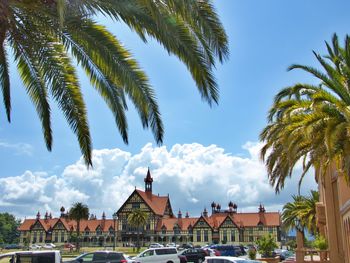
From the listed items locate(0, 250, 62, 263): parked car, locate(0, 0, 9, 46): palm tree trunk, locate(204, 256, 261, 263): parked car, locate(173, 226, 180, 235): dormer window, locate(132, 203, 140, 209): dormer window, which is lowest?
locate(204, 256, 261, 263): parked car

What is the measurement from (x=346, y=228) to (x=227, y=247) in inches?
1192

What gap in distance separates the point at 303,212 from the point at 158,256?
21.8m

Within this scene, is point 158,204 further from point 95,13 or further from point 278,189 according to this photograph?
point 95,13

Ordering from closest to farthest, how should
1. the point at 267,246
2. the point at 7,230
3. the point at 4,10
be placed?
the point at 4,10, the point at 267,246, the point at 7,230

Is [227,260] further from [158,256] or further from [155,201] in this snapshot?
[155,201]

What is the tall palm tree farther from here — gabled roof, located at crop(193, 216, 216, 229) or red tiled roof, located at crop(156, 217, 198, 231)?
red tiled roof, located at crop(156, 217, 198, 231)

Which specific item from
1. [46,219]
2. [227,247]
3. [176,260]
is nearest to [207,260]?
[176,260]

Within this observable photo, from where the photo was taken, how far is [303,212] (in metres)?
48.7

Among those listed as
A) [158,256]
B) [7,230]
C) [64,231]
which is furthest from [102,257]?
[7,230]

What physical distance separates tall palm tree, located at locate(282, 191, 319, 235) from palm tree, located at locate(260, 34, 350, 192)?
3197 cm

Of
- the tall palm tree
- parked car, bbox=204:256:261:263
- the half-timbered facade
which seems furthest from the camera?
the half-timbered facade

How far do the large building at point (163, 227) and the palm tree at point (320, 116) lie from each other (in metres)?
83.0

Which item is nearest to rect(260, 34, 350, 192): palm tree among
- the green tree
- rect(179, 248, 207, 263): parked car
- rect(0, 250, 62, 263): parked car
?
rect(0, 250, 62, 263): parked car

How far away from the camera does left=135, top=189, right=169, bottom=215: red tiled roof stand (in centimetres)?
10762
